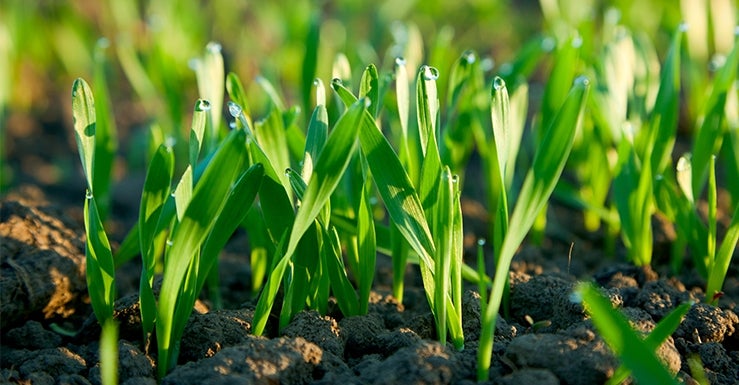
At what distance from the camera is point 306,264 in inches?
63.0

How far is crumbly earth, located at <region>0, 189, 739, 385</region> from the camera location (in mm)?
1394

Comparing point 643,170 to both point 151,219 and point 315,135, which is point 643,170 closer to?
point 315,135

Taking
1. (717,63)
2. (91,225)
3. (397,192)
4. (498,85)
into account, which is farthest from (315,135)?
(717,63)

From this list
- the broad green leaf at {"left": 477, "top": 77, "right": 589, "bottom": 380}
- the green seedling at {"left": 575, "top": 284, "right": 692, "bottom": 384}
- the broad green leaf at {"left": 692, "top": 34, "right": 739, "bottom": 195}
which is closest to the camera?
the green seedling at {"left": 575, "top": 284, "right": 692, "bottom": 384}

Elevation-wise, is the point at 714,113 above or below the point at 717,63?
below

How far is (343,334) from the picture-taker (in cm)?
160

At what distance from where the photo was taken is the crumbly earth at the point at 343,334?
4.57ft

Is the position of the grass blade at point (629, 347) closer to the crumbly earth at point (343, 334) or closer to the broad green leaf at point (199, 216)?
the crumbly earth at point (343, 334)

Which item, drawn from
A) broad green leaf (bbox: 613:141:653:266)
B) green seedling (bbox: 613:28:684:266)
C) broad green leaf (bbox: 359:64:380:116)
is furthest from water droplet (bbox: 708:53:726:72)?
broad green leaf (bbox: 359:64:380:116)

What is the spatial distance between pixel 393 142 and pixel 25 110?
188 cm

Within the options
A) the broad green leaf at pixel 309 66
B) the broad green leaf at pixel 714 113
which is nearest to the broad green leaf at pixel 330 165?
the broad green leaf at pixel 309 66

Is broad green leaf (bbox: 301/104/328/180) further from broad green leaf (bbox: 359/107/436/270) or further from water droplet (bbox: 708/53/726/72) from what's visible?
water droplet (bbox: 708/53/726/72)

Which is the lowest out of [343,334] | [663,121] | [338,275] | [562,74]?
[343,334]

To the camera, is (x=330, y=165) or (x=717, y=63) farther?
(x=717, y=63)
